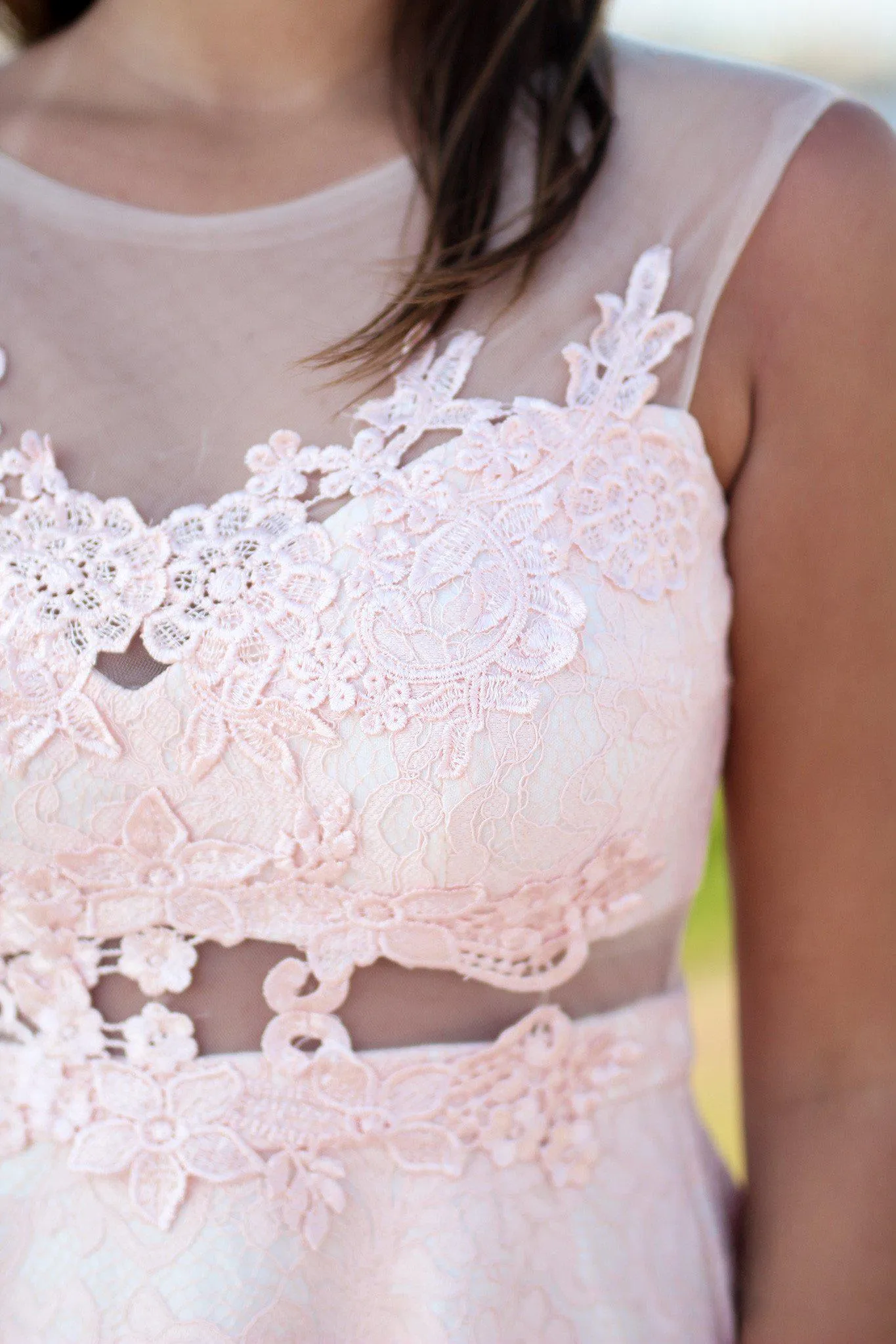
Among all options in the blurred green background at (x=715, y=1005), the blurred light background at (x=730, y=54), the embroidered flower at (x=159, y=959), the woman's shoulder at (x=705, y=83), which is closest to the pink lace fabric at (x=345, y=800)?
the embroidered flower at (x=159, y=959)

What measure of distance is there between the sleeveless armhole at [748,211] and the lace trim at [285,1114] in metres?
0.56

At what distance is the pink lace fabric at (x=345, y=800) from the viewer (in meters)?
1.04

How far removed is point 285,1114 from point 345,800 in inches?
10.8

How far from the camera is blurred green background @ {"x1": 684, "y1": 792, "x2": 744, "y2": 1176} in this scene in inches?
156

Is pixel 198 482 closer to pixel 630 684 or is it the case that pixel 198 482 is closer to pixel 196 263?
pixel 196 263

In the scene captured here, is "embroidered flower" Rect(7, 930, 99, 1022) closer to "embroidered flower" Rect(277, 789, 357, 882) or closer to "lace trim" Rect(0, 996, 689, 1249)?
"lace trim" Rect(0, 996, 689, 1249)

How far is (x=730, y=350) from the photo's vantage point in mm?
1140

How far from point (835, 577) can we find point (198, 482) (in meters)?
0.54

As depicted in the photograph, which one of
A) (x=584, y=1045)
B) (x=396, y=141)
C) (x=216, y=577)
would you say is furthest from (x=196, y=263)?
(x=584, y=1045)

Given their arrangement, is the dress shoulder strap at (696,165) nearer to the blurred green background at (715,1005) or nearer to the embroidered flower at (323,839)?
the embroidered flower at (323,839)

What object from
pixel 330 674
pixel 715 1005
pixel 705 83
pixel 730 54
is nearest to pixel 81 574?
pixel 330 674

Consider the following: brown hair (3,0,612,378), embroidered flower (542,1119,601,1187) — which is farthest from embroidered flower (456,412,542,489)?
embroidered flower (542,1119,601,1187)

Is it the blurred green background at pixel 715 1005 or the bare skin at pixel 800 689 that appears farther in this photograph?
the blurred green background at pixel 715 1005

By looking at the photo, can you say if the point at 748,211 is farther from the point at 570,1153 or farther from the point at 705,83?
the point at 570,1153
